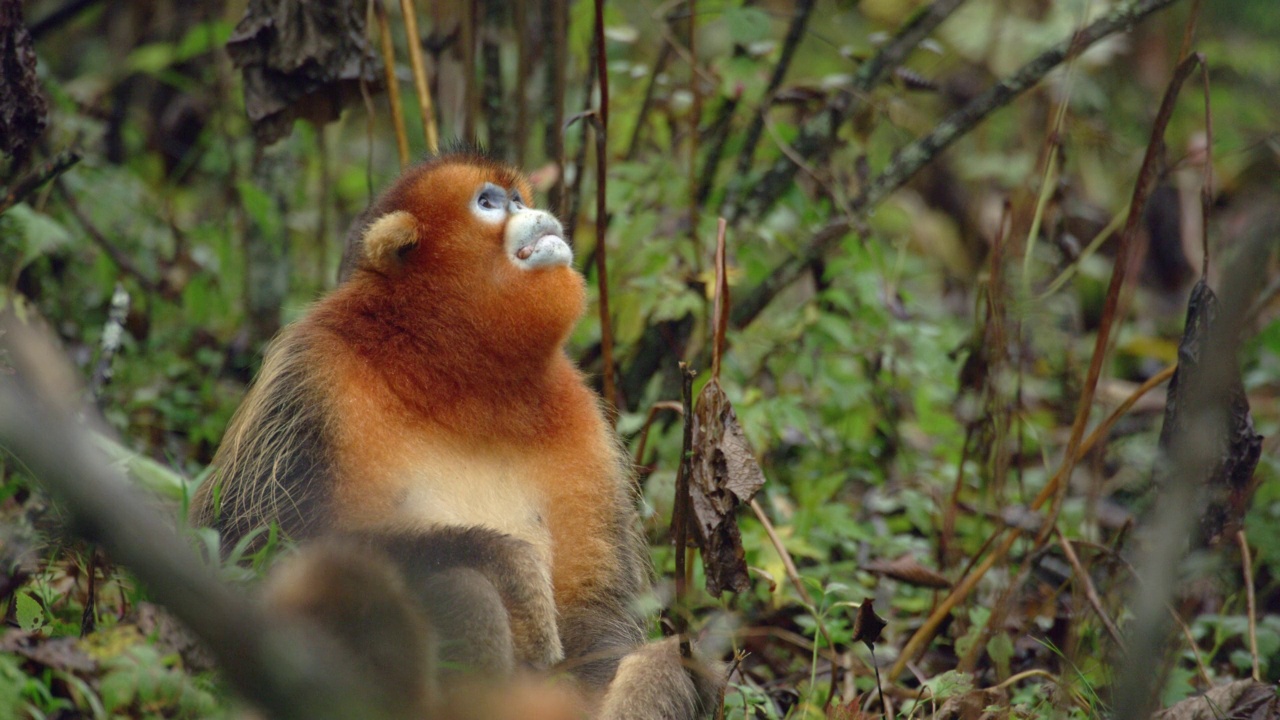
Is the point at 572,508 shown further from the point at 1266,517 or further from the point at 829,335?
the point at 1266,517

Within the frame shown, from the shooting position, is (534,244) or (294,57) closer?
(534,244)

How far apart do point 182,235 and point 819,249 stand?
281 cm

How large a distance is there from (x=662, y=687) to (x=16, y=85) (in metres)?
2.23

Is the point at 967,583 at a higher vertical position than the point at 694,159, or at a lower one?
lower

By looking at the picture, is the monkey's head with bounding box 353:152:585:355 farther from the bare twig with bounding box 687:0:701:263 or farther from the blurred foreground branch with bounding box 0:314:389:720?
the blurred foreground branch with bounding box 0:314:389:720

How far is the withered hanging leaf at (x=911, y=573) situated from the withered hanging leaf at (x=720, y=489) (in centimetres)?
103

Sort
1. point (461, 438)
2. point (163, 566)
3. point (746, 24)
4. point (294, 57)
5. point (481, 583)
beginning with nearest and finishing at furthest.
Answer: point (163, 566) < point (481, 583) < point (461, 438) < point (294, 57) < point (746, 24)

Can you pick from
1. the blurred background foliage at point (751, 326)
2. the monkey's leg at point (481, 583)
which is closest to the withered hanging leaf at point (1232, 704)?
the blurred background foliage at point (751, 326)

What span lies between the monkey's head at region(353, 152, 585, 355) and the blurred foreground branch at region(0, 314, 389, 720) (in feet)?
4.56

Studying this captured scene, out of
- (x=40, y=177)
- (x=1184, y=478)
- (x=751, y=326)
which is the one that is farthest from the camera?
(x=751, y=326)

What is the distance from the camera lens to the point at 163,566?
1.27m

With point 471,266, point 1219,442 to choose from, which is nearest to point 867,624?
point 1219,442

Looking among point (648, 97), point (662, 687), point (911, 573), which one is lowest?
point (911, 573)

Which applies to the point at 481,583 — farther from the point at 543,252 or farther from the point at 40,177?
the point at 40,177
